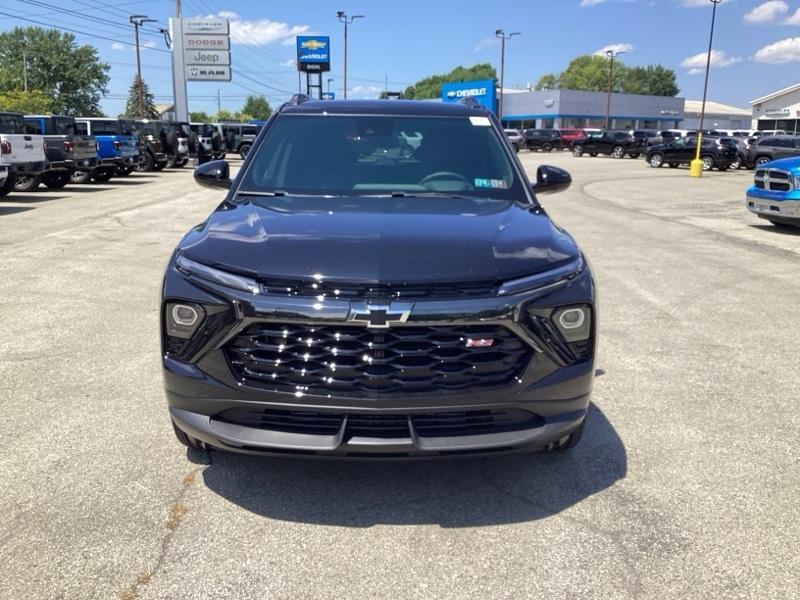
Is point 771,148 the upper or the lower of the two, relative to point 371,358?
upper

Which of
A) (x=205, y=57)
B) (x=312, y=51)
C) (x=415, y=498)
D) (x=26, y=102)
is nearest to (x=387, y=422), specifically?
(x=415, y=498)

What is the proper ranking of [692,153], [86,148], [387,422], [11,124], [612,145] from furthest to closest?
[612,145] → [692,153] → [86,148] → [11,124] → [387,422]

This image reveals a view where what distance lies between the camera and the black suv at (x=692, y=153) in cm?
3325

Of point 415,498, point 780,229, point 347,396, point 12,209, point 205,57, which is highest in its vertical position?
point 205,57

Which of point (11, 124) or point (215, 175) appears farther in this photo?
point (11, 124)

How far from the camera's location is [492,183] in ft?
13.6

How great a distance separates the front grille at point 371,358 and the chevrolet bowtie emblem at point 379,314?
4 cm

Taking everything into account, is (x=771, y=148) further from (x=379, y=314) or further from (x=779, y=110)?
(x=779, y=110)

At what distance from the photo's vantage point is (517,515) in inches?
122

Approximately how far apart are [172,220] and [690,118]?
386 ft

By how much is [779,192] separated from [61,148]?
16.8 metres

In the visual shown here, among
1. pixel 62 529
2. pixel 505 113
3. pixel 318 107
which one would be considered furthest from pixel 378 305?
pixel 505 113

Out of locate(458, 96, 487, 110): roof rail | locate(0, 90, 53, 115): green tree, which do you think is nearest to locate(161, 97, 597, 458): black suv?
locate(458, 96, 487, 110): roof rail

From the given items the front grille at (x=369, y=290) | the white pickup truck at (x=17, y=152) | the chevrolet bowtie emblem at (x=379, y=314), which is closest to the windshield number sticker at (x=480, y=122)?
the front grille at (x=369, y=290)
